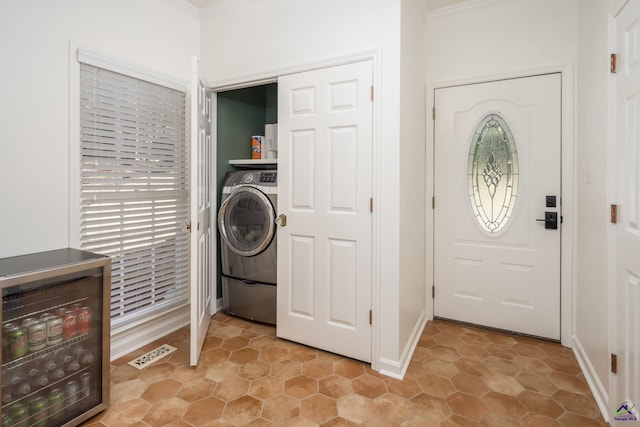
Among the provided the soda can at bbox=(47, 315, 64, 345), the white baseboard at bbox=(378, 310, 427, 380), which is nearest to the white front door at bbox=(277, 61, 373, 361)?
the white baseboard at bbox=(378, 310, 427, 380)

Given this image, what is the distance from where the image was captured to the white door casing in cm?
140

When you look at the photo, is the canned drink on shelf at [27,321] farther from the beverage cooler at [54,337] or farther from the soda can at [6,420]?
the soda can at [6,420]

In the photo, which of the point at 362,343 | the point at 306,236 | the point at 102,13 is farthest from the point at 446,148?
the point at 102,13

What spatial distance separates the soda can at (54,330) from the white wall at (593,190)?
2.74 metres

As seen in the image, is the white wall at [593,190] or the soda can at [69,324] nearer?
the soda can at [69,324]

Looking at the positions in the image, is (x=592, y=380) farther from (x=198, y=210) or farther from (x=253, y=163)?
(x=253, y=163)

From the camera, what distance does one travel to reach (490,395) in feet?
6.19

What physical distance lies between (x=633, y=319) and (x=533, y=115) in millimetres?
1668

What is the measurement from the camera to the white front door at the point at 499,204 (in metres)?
2.52

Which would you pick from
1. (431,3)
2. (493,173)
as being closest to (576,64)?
(493,173)

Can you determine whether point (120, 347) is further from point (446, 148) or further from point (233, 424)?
point (446, 148)

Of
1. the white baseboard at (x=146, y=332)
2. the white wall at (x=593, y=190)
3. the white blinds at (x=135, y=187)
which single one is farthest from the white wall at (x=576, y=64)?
the white baseboard at (x=146, y=332)

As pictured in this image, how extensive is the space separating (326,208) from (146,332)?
1662mm

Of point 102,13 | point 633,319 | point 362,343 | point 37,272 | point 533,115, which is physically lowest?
point 362,343
